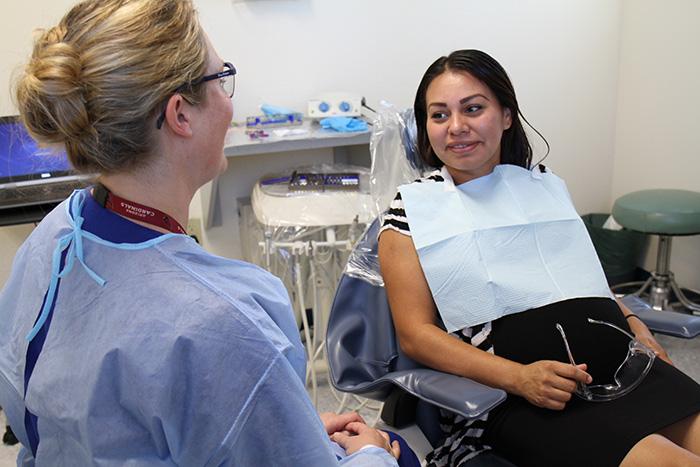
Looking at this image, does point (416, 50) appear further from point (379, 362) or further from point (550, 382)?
point (550, 382)

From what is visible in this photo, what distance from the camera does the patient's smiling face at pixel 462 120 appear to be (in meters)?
1.55

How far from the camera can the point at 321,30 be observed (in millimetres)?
2639

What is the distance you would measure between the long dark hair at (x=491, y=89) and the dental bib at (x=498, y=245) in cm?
6

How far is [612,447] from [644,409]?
0.46 ft

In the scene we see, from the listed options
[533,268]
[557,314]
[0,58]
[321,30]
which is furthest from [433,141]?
[0,58]

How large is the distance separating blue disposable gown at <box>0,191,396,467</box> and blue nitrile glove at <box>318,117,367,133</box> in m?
1.56

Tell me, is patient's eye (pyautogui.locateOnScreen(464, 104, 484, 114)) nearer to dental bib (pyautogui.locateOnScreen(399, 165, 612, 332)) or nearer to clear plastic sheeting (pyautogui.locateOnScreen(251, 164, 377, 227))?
dental bib (pyautogui.locateOnScreen(399, 165, 612, 332))

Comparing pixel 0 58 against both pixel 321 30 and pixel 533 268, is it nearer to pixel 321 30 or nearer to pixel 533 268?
pixel 321 30

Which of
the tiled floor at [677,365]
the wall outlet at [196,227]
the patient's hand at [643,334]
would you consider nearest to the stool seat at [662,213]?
the tiled floor at [677,365]

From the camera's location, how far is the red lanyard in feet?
2.67

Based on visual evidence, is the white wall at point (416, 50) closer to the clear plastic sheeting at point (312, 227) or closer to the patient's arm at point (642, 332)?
the clear plastic sheeting at point (312, 227)

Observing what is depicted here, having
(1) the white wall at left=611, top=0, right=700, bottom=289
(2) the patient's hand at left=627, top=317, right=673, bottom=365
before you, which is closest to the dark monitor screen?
(2) the patient's hand at left=627, top=317, right=673, bottom=365

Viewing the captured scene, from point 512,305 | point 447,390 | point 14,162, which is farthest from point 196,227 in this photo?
point 447,390

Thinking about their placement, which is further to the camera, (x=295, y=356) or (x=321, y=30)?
(x=321, y=30)
